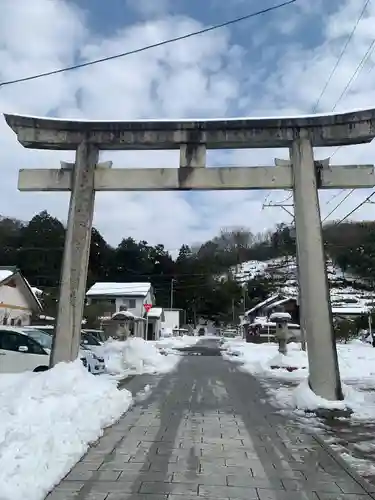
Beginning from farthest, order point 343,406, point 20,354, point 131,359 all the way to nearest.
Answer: point 131,359 → point 20,354 → point 343,406

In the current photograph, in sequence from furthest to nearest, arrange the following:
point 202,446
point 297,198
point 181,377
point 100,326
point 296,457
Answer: point 100,326 < point 181,377 < point 297,198 < point 202,446 < point 296,457

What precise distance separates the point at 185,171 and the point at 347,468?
23.1ft

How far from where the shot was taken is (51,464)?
5301 mm

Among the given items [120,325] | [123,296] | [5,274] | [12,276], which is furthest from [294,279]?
[5,274]

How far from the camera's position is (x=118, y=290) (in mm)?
56969

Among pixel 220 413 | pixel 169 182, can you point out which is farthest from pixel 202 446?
pixel 169 182

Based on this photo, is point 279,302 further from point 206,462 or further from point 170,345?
point 206,462

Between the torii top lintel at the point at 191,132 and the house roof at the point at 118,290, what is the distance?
45.3 meters

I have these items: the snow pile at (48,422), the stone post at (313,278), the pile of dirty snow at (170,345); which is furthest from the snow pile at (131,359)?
the pile of dirty snow at (170,345)

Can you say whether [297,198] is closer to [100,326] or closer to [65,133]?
[65,133]

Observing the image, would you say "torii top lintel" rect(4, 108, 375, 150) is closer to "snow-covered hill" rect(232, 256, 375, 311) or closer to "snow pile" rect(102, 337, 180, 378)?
"snow pile" rect(102, 337, 180, 378)

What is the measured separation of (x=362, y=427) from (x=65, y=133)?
873 cm

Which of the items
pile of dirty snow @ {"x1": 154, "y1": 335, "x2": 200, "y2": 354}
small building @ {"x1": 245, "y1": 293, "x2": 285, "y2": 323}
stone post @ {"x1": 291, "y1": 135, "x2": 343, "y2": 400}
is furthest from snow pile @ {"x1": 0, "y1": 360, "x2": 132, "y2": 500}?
small building @ {"x1": 245, "y1": 293, "x2": 285, "y2": 323}

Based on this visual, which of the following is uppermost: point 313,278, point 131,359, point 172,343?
point 172,343
